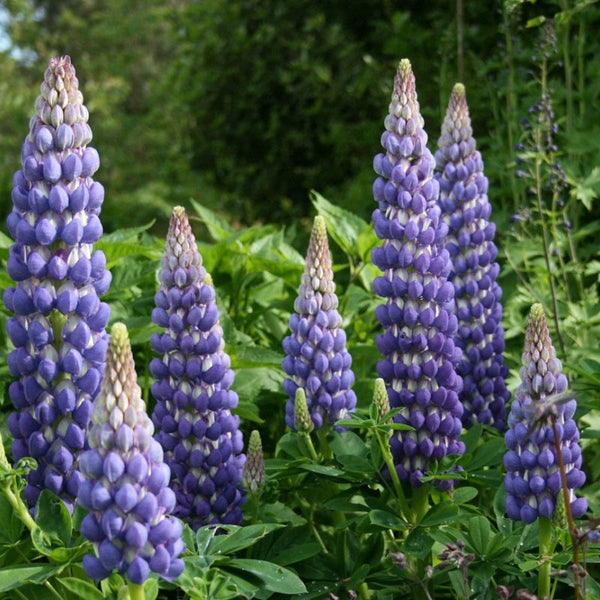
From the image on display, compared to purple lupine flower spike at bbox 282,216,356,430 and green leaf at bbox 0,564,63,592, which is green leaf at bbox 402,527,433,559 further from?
green leaf at bbox 0,564,63,592

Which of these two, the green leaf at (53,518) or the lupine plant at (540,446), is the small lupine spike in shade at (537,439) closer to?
the lupine plant at (540,446)

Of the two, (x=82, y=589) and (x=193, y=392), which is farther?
(x=193, y=392)

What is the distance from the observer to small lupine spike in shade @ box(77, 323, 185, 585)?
1.57m

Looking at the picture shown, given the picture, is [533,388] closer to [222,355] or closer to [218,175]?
[222,355]

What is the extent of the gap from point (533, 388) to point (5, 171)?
44.4 ft

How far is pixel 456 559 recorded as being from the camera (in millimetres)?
1856

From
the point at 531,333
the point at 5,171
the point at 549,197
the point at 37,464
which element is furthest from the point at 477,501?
the point at 5,171

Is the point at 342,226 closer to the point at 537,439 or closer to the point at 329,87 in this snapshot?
Result: the point at 537,439

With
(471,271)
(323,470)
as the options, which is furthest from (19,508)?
(471,271)

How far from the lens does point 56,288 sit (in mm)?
2016

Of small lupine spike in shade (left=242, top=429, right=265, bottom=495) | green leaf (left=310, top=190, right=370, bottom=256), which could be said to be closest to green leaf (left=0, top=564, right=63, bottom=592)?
small lupine spike in shade (left=242, top=429, right=265, bottom=495)

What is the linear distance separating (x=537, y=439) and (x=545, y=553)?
256 mm

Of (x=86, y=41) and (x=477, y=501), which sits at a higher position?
(x=86, y=41)

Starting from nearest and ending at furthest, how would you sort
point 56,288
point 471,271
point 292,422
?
point 56,288 → point 292,422 → point 471,271
